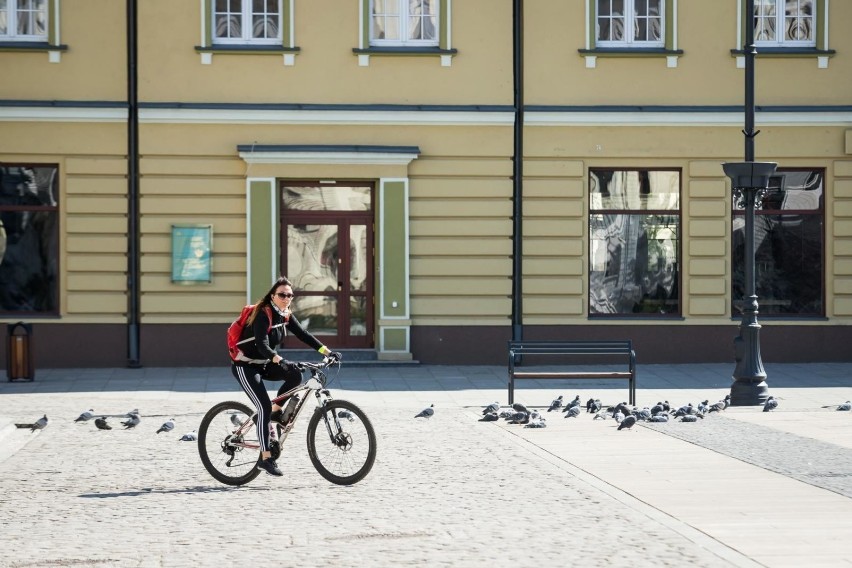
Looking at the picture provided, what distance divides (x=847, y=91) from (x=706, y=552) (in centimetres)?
1642

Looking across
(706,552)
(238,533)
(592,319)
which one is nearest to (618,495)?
(706,552)

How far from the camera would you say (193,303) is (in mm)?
22172

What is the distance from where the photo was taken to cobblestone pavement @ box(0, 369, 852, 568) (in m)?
8.16

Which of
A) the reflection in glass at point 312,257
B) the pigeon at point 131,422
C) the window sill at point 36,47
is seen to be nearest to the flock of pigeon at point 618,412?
the pigeon at point 131,422

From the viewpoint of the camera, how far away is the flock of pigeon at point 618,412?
15.1 meters

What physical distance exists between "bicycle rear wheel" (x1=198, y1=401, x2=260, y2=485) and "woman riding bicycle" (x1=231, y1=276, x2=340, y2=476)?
11 cm

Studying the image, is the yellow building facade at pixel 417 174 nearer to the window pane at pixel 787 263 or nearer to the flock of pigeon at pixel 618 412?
the window pane at pixel 787 263

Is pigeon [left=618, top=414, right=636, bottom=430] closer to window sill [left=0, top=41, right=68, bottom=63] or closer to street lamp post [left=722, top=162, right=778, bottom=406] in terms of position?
street lamp post [left=722, top=162, right=778, bottom=406]

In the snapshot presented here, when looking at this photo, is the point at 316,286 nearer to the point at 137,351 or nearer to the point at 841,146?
the point at 137,351

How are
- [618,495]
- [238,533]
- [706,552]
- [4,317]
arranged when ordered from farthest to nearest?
[4,317], [618,495], [238,533], [706,552]

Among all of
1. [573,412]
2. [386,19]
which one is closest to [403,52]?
[386,19]

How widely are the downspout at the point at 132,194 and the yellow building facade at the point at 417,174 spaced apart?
0.03 m

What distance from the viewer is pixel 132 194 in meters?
22.1

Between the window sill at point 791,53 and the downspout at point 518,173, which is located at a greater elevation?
the window sill at point 791,53
